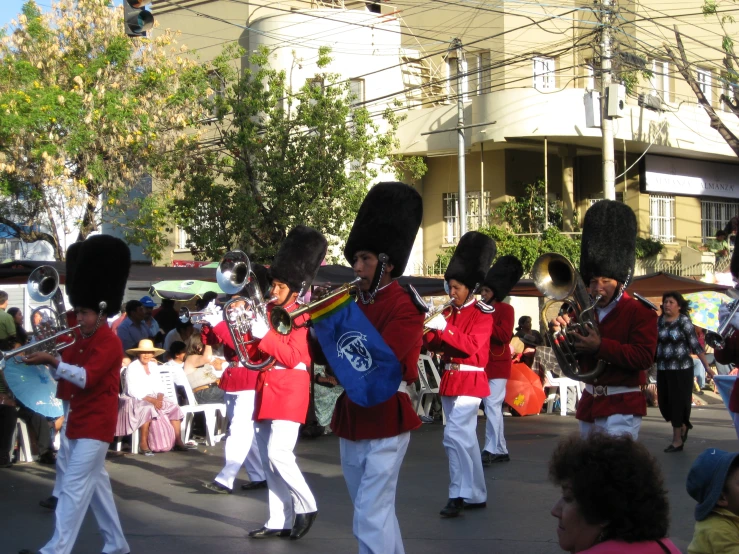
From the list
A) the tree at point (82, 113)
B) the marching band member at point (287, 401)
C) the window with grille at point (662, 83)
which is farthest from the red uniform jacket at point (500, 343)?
the window with grille at point (662, 83)

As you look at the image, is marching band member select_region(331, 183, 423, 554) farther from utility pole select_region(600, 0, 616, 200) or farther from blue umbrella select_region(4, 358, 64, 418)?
utility pole select_region(600, 0, 616, 200)

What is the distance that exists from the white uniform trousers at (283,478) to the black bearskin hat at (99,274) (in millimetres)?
1511

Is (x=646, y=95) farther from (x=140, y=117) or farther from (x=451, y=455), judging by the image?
(x=451, y=455)

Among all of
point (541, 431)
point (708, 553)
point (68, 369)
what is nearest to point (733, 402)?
point (708, 553)

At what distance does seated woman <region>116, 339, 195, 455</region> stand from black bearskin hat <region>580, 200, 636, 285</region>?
21.5 ft

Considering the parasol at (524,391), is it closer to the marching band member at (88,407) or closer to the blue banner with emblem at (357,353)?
the marching band member at (88,407)

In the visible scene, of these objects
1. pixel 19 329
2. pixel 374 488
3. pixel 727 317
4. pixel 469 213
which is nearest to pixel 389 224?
pixel 374 488

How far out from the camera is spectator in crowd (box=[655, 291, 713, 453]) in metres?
11.7

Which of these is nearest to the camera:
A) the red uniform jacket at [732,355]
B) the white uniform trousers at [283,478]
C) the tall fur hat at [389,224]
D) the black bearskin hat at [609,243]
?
the tall fur hat at [389,224]

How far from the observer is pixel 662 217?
26.8 metres

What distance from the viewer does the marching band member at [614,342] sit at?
6.19 metres

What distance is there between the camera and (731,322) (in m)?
6.29

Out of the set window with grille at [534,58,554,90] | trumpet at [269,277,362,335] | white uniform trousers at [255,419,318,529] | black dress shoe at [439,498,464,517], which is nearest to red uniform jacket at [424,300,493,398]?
black dress shoe at [439,498,464,517]

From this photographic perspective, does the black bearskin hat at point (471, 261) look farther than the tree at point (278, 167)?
No
